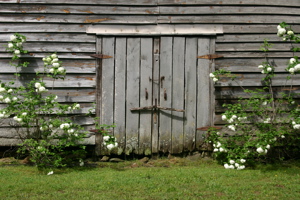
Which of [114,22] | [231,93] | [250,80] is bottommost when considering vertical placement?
[231,93]

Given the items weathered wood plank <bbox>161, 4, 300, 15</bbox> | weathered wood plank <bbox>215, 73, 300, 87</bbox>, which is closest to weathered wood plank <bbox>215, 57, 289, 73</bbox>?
weathered wood plank <bbox>215, 73, 300, 87</bbox>

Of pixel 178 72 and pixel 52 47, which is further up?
pixel 52 47

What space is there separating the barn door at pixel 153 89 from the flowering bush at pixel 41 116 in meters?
0.69

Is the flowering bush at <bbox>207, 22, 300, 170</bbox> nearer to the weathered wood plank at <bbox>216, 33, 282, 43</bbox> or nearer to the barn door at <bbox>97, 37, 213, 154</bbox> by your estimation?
the weathered wood plank at <bbox>216, 33, 282, 43</bbox>

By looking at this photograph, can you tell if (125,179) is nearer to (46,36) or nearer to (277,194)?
(277,194)

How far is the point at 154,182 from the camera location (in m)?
4.66

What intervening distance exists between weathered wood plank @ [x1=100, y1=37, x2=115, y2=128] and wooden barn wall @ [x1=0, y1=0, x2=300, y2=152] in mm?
178

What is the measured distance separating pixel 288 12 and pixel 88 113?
4025mm

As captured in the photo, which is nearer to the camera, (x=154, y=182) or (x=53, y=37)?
(x=154, y=182)

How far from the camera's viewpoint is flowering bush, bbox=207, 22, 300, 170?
5.43 m

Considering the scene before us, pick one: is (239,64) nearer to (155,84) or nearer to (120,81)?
(155,84)

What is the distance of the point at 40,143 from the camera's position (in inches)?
205

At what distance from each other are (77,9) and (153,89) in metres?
1.95

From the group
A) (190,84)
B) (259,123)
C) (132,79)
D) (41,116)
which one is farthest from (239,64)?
(41,116)
